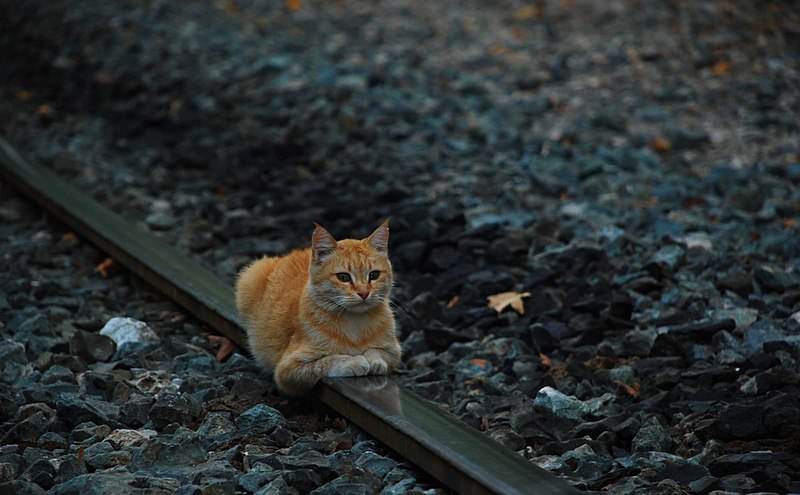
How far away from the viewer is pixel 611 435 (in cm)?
451

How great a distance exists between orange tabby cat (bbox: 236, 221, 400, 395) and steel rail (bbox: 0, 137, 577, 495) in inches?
3.5

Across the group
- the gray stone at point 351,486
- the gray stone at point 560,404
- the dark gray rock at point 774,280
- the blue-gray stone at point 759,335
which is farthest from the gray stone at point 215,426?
the dark gray rock at point 774,280

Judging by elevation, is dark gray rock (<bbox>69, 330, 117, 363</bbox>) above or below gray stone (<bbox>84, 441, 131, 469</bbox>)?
below

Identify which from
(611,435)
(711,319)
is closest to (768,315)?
(711,319)

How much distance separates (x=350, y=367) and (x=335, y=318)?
0.21 meters

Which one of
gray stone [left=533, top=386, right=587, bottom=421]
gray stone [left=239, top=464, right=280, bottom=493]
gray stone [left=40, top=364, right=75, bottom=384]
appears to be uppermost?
gray stone [left=239, top=464, right=280, bottom=493]

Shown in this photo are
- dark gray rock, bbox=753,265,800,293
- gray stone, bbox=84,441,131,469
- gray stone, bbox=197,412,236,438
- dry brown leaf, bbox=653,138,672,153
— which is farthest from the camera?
dry brown leaf, bbox=653,138,672,153

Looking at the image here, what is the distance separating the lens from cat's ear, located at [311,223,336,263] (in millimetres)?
4609

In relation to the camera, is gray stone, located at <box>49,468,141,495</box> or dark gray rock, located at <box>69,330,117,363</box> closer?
gray stone, located at <box>49,468,141,495</box>

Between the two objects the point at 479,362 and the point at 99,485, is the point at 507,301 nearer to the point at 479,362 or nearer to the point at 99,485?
the point at 479,362

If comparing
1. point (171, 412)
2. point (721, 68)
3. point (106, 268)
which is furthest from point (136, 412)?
point (721, 68)

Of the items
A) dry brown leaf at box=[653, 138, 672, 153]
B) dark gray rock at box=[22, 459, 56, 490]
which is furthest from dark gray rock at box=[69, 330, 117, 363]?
dry brown leaf at box=[653, 138, 672, 153]

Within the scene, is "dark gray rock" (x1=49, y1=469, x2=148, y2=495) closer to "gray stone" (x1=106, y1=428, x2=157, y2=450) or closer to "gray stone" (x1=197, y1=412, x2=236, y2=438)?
"gray stone" (x1=106, y1=428, x2=157, y2=450)

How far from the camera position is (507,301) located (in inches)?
238
